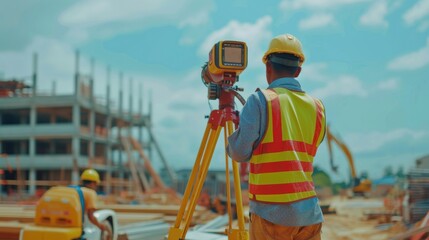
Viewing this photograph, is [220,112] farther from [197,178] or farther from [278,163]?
[278,163]

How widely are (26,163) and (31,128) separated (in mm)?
2698

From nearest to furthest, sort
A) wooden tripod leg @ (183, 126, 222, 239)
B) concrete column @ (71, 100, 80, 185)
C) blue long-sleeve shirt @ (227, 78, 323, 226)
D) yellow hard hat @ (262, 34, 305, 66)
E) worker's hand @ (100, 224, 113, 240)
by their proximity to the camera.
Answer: blue long-sleeve shirt @ (227, 78, 323, 226) → yellow hard hat @ (262, 34, 305, 66) → wooden tripod leg @ (183, 126, 222, 239) → worker's hand @ (100, 224, 113, 240) → concrete column @ (71, 100, 80, 185)

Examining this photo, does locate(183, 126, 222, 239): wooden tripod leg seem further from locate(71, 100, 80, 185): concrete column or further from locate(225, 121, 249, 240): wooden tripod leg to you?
locate(71, 100, 80, 185): concrete column

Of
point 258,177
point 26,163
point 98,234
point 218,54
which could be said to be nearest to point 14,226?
point 98,234

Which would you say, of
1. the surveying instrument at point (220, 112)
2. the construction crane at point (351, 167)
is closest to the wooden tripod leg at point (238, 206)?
the surveying instrument at point (220, 112)

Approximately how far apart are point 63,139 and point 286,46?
41.3 metres

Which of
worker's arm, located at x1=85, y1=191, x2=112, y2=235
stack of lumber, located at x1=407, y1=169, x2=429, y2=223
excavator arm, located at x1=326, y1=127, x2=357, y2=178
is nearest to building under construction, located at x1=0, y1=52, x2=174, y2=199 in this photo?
excavator arm, located at x1=326, y1=127, x2=357, y2=178

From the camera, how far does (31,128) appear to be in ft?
133

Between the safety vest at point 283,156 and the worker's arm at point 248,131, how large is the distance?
41 mm

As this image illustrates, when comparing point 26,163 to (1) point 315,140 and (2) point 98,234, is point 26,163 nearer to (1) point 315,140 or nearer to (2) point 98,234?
(2) point 98,234

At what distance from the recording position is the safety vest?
2.34 metres

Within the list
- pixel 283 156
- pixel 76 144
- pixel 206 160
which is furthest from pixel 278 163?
pixel 76 144

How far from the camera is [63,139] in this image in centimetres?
4191

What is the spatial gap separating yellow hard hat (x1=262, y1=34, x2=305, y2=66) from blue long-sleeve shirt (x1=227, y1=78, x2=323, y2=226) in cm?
27
